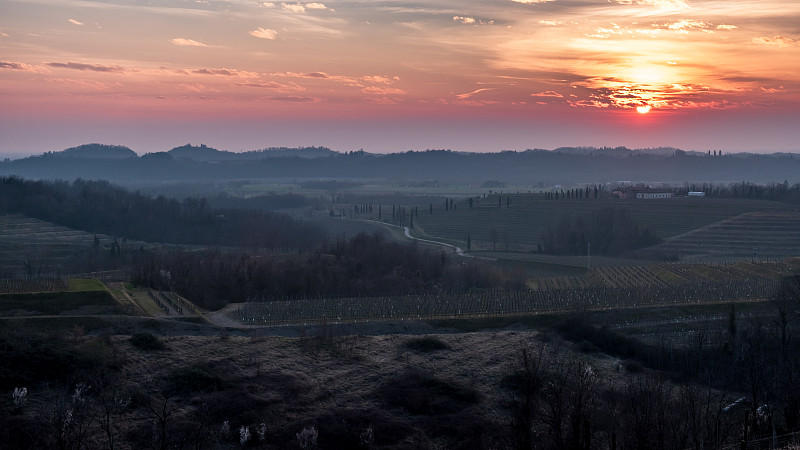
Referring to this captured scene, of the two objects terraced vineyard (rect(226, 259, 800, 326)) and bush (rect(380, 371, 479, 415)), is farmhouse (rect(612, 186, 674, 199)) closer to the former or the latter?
terraced vineyard (rect(226, 259, 800, 326))

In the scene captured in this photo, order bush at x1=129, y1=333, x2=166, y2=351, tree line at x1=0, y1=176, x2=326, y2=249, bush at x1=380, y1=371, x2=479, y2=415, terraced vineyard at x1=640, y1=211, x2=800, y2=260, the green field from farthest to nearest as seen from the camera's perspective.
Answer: tree line at x1=0, y1=176, x2=326, y2=249 < terraced vineyard at x1=640, y1=211, x2=800, y2=260 < the green field < bush at x1=129, y1=333, x2=166, y2=351 < bush at x1=380, y1=371, x2=479, y2=415

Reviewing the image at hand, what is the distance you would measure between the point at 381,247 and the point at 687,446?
4384 cm

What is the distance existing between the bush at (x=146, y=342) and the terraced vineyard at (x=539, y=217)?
54010mm

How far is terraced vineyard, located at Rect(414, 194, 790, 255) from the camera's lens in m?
84.6

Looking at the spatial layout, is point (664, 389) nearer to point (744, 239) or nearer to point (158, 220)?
point (744, 239)

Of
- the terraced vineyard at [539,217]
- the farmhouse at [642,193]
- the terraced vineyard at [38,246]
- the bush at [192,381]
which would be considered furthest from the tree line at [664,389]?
the farmhouse at [642,193]

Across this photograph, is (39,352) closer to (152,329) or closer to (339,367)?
(152,329)

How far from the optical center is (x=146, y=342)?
99.8ft

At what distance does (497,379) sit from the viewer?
30016 mm

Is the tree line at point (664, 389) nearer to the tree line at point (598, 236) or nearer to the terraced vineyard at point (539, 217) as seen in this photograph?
the tree line at point (598, 236)

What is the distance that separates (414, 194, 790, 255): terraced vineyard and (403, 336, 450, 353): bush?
47844mm

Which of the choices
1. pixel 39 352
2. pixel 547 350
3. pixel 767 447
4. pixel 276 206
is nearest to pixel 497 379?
pixel 547 350

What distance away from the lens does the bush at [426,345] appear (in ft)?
110

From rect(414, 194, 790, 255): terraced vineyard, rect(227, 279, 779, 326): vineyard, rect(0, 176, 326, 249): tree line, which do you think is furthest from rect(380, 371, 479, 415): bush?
rect(0, 176, 326, 249): tree line
